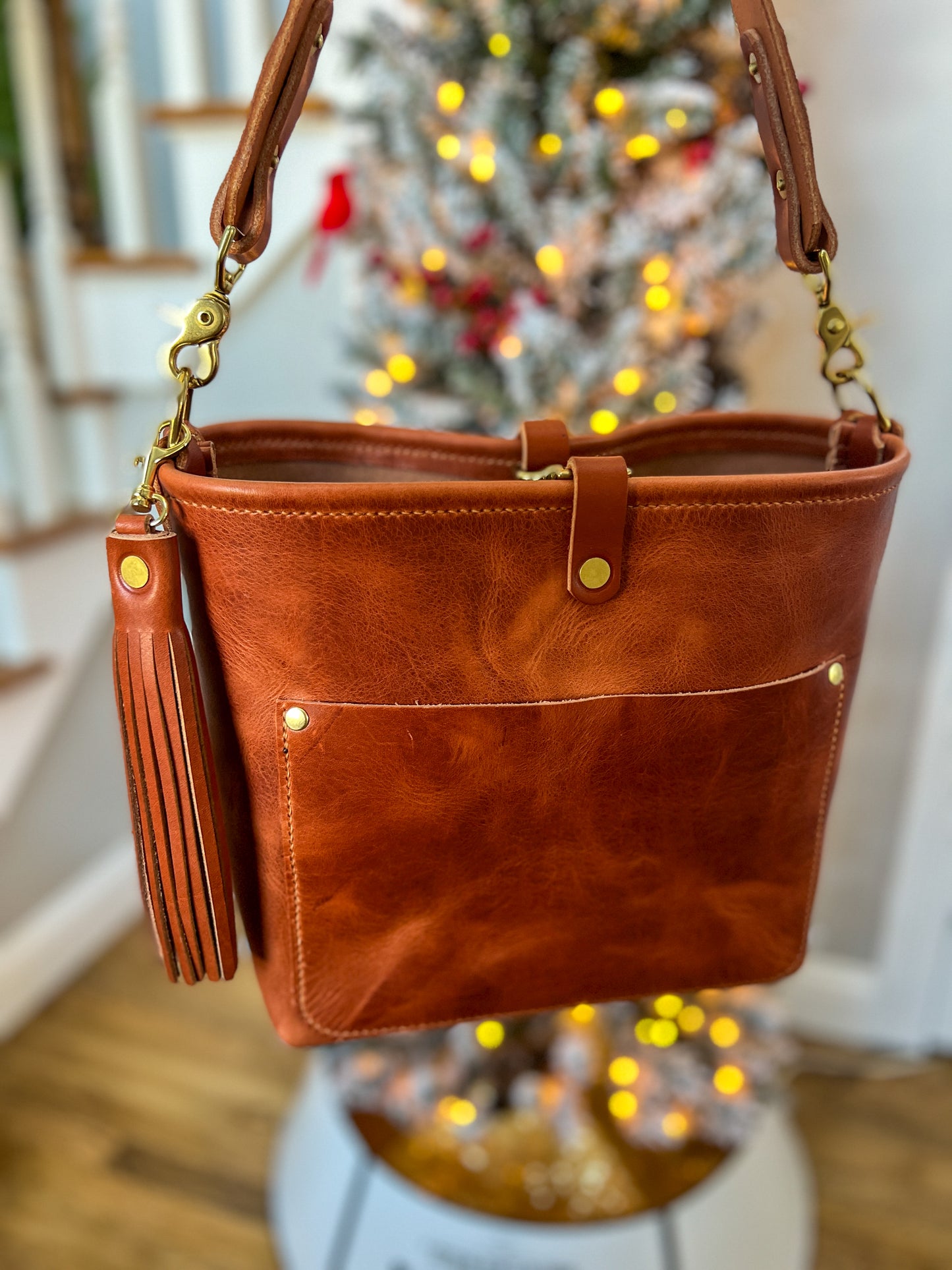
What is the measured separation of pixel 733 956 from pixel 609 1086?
2.33ft

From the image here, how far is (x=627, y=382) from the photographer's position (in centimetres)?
93

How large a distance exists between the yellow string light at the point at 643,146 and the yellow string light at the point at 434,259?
0.21 metres

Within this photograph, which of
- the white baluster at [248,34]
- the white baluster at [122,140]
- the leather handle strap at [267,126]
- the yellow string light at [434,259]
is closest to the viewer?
the leather handle strap at [267,126]

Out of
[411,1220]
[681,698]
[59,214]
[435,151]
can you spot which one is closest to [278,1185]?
[411,1220]

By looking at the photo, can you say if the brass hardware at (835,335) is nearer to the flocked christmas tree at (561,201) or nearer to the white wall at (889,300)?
the flocked christmas tree at (561,201)

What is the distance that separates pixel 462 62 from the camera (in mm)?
925

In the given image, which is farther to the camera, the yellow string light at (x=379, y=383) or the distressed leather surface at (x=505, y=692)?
the yellow string light at (x=379, y=383)

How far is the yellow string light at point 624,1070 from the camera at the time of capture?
1.11 metres

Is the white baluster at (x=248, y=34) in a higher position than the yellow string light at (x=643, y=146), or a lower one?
higher

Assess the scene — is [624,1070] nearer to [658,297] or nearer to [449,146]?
[658,297]

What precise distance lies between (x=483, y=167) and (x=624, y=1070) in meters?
1.04

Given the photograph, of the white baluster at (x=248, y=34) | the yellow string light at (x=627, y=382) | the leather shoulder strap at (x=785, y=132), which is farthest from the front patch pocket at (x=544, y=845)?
the white baluster at (x=248, y=34)

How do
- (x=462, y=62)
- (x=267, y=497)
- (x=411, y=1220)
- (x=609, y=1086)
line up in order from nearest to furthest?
(x=267, y=497)
(x=462, y=62)
(x=411, y=1220)
(x=609, y=1086)

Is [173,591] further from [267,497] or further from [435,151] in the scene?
[435,151]
